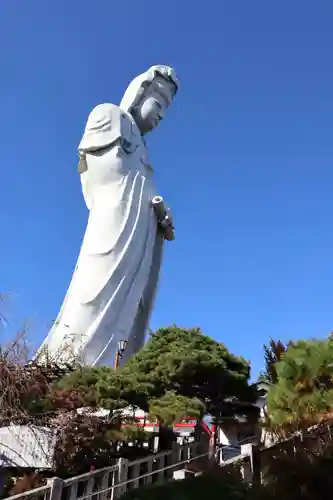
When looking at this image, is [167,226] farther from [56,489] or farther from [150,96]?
[56,489]

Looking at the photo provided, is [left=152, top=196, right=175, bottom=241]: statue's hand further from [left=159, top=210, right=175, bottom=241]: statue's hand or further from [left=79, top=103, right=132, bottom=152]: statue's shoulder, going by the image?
[left=79, top=103, right=132, bottom=152]: statue's shoulder

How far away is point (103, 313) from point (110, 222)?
3356 millimetres

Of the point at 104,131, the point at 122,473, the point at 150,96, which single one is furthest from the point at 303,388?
the point at 150,96

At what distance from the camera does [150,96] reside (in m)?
21.4

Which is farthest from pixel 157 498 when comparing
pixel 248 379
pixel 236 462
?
pixel 248 379

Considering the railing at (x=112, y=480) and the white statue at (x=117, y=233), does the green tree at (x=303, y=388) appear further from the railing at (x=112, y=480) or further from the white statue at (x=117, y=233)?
the white statue at (x=117, y=233)

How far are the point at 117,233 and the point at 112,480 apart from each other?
1175 cm

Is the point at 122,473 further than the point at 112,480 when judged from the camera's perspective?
Yes

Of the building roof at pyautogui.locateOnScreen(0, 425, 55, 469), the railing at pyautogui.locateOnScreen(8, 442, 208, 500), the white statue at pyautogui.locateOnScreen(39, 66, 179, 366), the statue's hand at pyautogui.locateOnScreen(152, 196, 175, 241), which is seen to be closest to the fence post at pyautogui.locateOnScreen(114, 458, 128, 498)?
the railing at pyautogui.locateOnScreen(8, 442, 208, 500)

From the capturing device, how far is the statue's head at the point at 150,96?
21.1m

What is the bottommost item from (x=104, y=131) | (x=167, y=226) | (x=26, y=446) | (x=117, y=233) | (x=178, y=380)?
(x=26, y=446)

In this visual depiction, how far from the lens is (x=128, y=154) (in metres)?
19.7

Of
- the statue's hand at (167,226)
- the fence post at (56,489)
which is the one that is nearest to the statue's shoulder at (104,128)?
the statue's hand at (167,226)

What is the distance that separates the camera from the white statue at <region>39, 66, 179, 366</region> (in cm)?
1638
